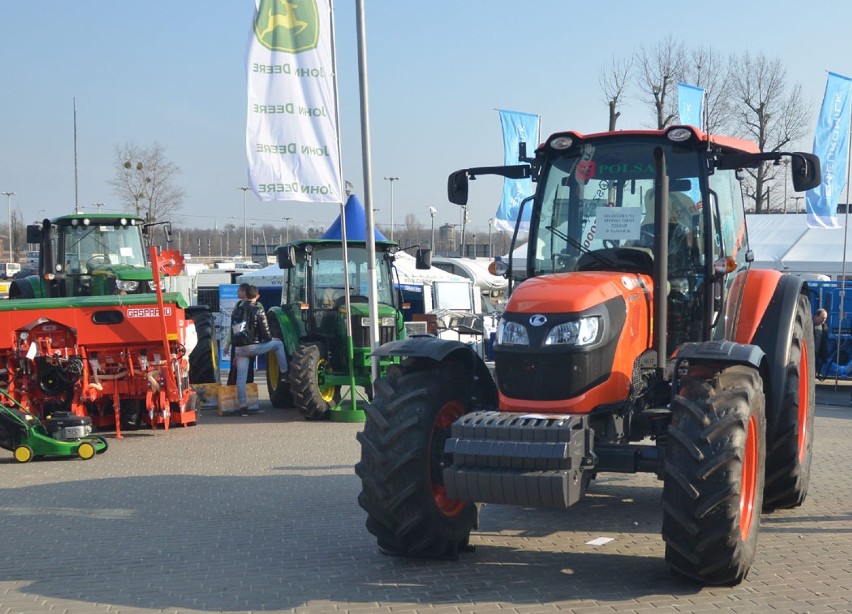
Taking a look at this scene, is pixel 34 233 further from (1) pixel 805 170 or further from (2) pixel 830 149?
(2) pixel 830 149

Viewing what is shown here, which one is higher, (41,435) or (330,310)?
(330,310)

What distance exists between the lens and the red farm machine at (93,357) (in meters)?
10.6

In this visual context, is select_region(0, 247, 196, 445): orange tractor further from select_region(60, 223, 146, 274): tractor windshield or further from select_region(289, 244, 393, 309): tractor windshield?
select_region(60, 223, 146, 274): tractor windshield

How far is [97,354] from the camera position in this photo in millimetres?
11266

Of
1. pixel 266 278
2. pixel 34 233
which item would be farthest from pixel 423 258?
pixel 266 278

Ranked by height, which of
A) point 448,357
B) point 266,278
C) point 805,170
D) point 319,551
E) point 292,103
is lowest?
point 319,551

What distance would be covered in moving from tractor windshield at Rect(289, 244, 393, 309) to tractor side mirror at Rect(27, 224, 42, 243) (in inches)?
157

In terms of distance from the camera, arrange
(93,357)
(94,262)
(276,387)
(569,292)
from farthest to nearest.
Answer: (94,262) < (276,387) < (93,357) < (569,292)

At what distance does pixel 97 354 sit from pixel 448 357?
6.33m

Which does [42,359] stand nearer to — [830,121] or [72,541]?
[72,541]

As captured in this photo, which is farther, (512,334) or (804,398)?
(804,398)

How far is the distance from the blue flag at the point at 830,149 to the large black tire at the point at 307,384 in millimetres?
11108

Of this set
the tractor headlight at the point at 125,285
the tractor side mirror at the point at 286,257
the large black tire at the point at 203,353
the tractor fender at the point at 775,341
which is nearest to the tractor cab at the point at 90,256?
the tractor headlight at the point at 125,285

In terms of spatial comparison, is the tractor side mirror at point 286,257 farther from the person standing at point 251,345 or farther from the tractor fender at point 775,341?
the tractor fender at point 775,341
